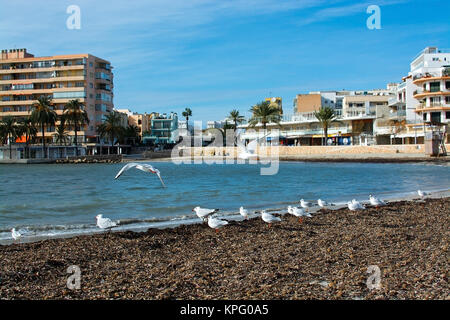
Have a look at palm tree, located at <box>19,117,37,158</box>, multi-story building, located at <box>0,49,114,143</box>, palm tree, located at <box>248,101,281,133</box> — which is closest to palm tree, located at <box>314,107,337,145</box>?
palm tree, located at <box>248,101,281,133</box>

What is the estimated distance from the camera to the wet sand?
640 centimetres

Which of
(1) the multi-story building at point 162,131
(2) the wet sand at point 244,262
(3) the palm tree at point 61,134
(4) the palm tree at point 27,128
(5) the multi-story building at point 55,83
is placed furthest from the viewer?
(1) the multi-story building at point 162,131

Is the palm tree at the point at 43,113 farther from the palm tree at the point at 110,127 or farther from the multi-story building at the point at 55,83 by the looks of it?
the palm tree at the point at 110,127

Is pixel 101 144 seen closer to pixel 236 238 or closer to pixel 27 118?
pixel 27 118

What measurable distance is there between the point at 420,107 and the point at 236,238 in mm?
66212

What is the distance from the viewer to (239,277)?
→ 7.11m

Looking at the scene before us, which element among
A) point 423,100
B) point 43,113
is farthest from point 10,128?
point 423,100

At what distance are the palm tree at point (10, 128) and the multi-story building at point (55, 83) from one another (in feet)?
17.5

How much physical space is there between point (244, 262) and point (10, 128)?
86.3 meters

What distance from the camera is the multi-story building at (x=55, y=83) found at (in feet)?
288

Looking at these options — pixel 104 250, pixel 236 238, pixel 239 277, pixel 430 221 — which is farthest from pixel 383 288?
pixel 430 221

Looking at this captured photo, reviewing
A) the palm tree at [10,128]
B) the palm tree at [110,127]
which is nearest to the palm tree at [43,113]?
the palm tree at [10,128]

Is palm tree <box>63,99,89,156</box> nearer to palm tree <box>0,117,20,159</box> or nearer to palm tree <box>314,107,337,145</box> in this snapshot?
Answer: palm tree <box>0,117,20,159</box>

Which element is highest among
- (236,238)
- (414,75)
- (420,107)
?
(414,75)
